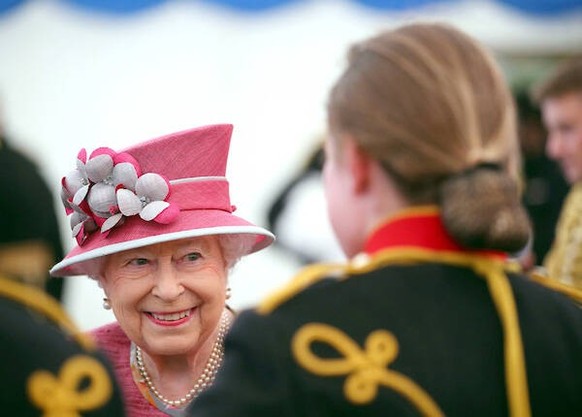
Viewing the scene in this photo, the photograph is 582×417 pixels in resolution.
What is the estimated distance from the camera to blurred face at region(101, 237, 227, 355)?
338 centimetres

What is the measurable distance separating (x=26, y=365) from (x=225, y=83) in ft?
14.5

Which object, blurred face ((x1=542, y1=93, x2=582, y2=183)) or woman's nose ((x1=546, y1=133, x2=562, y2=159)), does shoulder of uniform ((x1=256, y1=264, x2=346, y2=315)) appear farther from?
woman's nose ((x1=546, y1=133, x2=562, y2=159))

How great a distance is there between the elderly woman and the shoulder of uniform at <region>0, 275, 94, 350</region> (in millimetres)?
1194

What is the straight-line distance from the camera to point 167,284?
3.36 m

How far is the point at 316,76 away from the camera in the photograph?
6.30 metres

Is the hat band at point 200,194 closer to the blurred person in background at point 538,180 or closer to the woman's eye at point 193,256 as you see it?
the woman's eye at point 193,256

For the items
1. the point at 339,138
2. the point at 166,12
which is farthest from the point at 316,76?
the point at 339,138

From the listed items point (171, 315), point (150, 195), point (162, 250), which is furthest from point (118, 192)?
point (171, 315)

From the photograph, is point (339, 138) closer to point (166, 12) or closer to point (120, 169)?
point (120, 169)

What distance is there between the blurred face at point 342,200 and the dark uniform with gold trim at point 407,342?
5cm

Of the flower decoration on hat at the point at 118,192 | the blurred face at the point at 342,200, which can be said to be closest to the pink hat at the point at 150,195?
the flower decoration on hat at the point at 118,192

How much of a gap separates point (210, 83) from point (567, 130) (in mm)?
1895

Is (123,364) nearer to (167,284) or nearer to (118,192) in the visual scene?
(167,284)

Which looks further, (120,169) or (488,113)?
(120,169)
